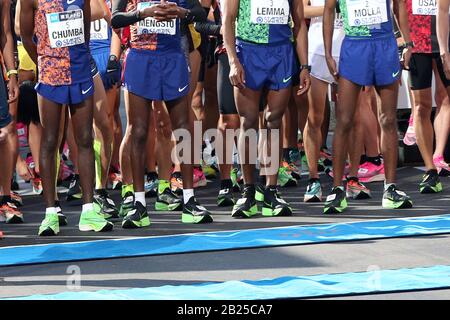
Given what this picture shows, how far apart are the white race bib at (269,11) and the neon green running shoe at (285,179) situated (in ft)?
6.47

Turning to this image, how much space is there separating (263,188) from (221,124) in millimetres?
716

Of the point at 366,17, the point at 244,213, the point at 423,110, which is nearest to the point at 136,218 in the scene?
the point at 244,213

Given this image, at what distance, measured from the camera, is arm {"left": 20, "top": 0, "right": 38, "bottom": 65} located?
8.84 m

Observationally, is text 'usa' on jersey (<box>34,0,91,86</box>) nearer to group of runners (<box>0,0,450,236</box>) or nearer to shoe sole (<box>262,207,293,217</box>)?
group of runners (<box>0,0,450,236</box>)

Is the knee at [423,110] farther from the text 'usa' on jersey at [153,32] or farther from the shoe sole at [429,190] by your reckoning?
the text 'usa' on jersey at [153,32]

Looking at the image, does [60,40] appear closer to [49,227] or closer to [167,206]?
[49,227]

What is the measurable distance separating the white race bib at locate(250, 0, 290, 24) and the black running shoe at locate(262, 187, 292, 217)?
1235mm

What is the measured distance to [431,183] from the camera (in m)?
10.1

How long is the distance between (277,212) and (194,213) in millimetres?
630

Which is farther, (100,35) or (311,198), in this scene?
(100,35)

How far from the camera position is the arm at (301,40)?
9.27 m

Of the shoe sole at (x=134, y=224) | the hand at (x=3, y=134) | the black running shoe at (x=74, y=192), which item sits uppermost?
the hand at (x=3, y=134)

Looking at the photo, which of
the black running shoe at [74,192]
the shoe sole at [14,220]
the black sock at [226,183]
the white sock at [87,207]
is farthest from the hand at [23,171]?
the white sock at [87,207]

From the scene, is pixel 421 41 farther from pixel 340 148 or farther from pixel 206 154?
pixel 206 154
